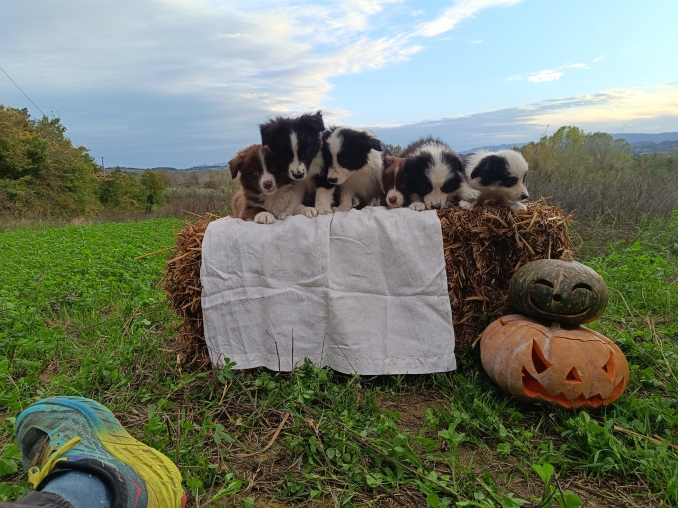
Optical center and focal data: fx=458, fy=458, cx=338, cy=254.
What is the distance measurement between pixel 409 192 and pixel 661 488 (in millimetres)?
2529

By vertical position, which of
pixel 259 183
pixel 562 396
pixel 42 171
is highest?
pixel 42 171

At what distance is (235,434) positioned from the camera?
2807mm

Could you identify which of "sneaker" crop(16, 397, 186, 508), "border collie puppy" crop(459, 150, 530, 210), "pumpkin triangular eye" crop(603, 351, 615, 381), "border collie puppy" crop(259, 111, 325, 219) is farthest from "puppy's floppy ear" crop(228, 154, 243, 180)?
"pumpkin triangular eye" crop(603, 351, 615, 381)

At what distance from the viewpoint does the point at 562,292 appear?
3.04 m

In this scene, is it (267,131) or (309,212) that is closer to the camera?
(309,212)

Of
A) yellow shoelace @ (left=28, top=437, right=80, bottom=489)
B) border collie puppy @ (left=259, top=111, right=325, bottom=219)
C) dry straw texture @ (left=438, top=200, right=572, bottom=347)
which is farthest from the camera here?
border collie puppy @ (left=259, top=111, right=325, bottom=219)

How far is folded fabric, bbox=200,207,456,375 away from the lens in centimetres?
334

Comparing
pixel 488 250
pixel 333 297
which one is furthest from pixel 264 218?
pixel 488 250

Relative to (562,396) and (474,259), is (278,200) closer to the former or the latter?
(474,259)

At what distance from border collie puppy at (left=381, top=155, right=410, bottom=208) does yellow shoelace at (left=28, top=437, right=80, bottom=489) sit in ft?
8.92

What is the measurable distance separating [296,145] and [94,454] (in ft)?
8.36

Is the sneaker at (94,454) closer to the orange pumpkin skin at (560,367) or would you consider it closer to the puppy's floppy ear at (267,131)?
the orange pumpkin skin at (560,367)

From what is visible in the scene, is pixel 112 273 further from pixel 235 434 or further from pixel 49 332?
pixel 235 434

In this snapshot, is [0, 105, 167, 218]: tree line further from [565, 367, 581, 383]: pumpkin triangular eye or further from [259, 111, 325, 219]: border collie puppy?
[565, 367, 581, 383]: pumpkin triangular eye
